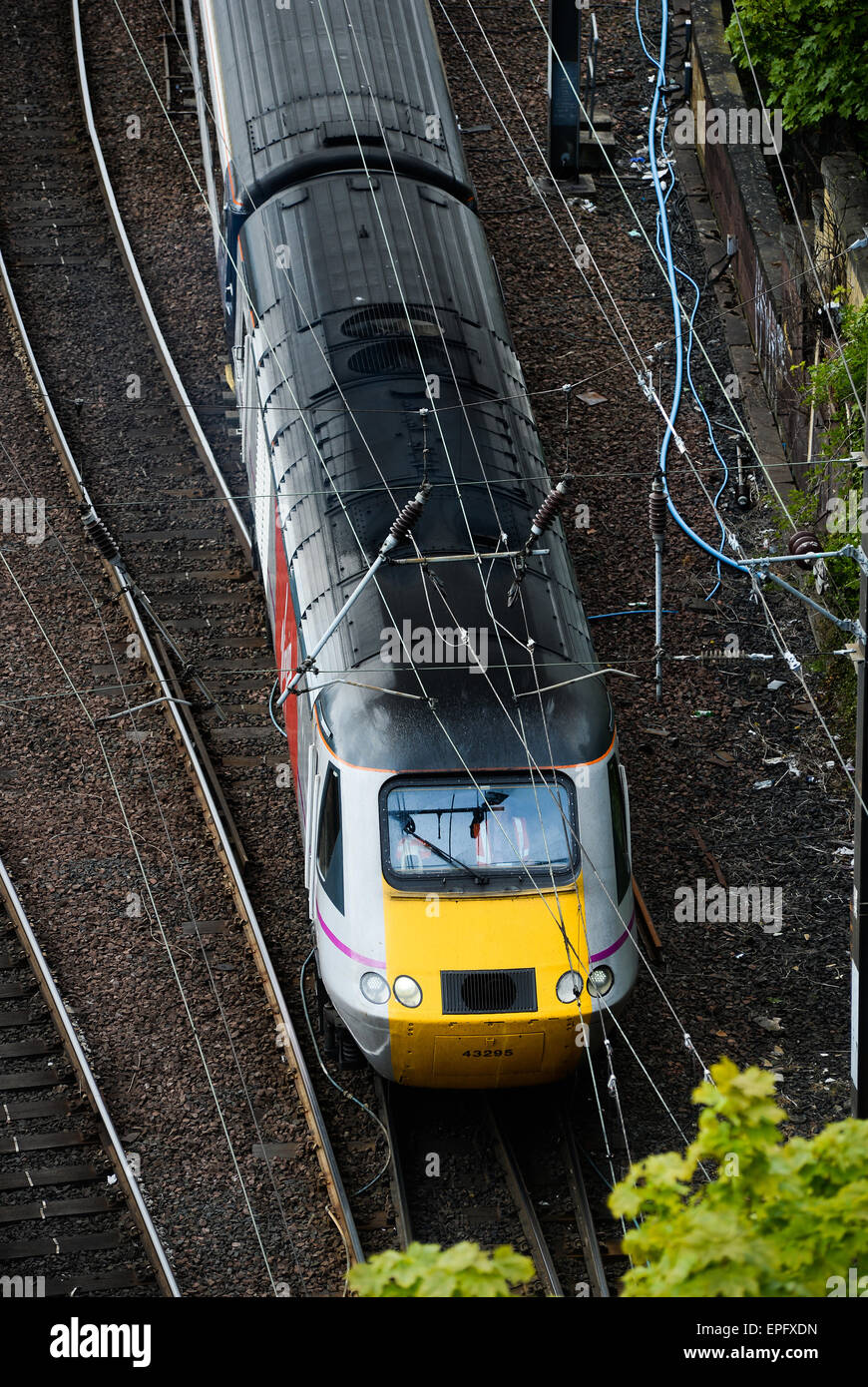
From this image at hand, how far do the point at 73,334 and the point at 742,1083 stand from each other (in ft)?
52.6

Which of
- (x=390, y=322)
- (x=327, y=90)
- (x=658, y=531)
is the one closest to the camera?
(x=390, y=322)

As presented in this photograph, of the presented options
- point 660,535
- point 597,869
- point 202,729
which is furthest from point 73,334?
point 597,869

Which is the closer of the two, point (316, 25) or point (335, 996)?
point (335, 996)

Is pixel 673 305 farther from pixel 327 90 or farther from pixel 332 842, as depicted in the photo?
pixel 332 842

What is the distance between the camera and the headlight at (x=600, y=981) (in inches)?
434

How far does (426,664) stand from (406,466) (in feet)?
5.85

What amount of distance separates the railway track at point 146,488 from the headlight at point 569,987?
214cm

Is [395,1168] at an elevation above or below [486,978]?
below

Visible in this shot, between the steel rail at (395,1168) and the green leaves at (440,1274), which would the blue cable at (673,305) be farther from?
the green leaves at (440,1274)

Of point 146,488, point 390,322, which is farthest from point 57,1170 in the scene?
point 146,488

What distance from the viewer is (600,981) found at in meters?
11.1

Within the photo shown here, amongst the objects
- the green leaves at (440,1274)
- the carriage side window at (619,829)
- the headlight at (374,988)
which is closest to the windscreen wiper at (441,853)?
the headlight at (374,988)

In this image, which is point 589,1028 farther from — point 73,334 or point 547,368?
point 73,334
